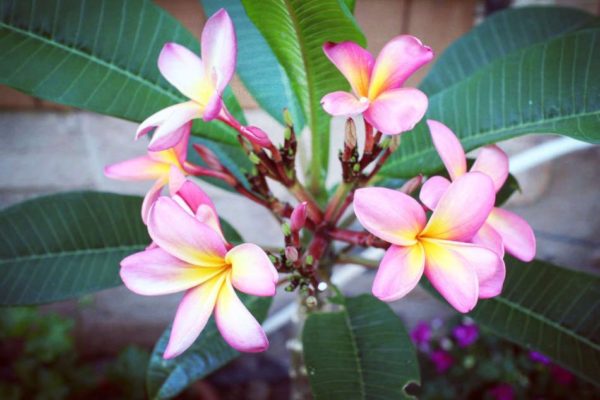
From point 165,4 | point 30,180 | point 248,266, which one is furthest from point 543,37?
point 30,180

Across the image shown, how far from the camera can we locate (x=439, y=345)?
4.51 feet

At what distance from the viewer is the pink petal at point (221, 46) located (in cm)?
43

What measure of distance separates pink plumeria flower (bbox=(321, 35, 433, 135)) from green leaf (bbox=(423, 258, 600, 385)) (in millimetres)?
312

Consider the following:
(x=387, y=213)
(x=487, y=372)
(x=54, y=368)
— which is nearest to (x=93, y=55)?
(x=387, y=213)

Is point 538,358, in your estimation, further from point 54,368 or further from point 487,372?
point 54,368

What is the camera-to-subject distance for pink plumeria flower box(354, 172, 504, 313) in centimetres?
38

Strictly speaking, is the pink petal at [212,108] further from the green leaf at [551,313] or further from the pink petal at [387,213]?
the green leaf at [551,313]

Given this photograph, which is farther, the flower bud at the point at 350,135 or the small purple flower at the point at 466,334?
the small purple flower at the point at 466,334

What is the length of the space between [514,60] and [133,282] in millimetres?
431

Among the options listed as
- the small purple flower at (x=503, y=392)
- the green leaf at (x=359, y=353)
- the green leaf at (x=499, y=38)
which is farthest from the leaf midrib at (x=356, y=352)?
the small purple flower at (x=503, y=392)

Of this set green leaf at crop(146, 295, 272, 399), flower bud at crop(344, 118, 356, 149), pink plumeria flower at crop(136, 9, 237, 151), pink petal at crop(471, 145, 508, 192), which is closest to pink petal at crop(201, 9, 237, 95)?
pink plumeria flower at crop(136, 9, 237, 151)

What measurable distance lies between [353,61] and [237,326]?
21cm

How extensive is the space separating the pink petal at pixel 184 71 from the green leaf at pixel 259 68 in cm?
15

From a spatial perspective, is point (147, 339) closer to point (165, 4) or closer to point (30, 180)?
point (30, 180)
